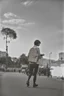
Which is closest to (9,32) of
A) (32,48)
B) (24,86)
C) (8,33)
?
(8,33)

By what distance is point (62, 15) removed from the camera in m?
1.72

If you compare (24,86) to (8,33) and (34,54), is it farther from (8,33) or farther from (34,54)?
(8,33)

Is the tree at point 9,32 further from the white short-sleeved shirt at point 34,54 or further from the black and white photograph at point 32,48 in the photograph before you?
the white short-sleeved shirt at point 34,54

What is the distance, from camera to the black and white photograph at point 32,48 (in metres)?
1.69

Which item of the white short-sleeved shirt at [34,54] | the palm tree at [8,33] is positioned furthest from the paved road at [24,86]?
the palm tree at [8,33]

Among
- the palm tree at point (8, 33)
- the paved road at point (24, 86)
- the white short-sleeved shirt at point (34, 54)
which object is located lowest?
the paved road at point (24, 86)

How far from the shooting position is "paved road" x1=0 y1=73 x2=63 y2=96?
166cm

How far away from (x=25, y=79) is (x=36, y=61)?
157mm

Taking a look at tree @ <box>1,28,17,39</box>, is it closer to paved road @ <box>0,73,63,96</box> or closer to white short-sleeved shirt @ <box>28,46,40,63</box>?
white short-sleeved shirt @ <box>28,46,40,63</box>

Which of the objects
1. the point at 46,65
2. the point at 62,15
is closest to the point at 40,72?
the point at 46,65

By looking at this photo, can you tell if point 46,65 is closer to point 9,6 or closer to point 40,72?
point 40,72

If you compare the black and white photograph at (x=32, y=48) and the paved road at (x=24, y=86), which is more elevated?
the black and white photograph at (x=32, y=48)

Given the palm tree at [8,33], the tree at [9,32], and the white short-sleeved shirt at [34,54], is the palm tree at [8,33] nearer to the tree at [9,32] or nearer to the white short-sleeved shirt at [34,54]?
the tree at [9,32]

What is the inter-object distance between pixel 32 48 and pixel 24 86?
0.96 ft
